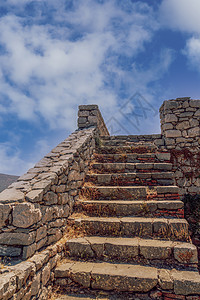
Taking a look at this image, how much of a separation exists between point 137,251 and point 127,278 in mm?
446

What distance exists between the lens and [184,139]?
19.4 ft

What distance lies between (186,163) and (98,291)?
14.2 feet

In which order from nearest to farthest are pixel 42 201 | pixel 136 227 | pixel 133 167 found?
1. pixel 42 201
2. pixel 136 227
3. pixel 133 167

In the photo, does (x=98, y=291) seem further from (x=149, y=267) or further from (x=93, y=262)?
(x=149, y=267)

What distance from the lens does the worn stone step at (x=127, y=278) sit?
8.29 ft

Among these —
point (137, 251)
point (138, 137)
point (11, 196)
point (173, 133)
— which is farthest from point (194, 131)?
point (11, 196)

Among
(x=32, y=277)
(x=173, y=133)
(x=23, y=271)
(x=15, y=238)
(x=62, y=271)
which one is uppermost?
(x=173, y=133)

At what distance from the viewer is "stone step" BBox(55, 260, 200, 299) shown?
2525mm

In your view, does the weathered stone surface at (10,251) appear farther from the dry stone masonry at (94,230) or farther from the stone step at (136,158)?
the stone step at (136,158)

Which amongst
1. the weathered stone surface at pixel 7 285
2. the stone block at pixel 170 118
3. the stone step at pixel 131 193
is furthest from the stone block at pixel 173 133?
the weathered stone surface at pixel 7 285

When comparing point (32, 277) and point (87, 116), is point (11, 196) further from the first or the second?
point (87, 116)

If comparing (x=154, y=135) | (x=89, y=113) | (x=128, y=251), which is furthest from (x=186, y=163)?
(x=128, y=251)

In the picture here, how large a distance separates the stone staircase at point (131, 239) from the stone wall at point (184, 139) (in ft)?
4.46

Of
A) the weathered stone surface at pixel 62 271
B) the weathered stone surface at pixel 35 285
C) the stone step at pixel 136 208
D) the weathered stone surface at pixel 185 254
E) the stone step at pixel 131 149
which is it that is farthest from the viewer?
the stone step at pixel 131 149
